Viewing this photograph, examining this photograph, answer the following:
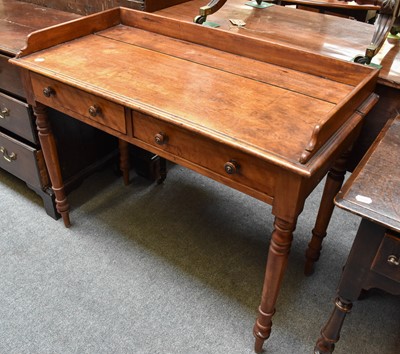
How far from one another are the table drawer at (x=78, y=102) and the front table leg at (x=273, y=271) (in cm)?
55

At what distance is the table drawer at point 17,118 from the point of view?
1630 millimetres

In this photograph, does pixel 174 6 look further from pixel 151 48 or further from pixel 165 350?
pixel 165 350

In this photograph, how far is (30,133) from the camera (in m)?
1.68

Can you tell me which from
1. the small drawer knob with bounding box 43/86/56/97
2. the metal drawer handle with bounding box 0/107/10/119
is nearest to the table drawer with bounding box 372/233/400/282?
the small drawer knob with bounding box 43/86/56/97

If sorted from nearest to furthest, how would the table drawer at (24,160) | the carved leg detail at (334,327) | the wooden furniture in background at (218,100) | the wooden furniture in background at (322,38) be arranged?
1. the wooden furniture in background at (218,100)
2. the carved leg detail at (334,327)
3. the wooden furniture in background at (322,38)
4. the table drawer at (24,160)

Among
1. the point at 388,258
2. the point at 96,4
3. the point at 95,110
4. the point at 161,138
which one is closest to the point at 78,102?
the point at 95,110

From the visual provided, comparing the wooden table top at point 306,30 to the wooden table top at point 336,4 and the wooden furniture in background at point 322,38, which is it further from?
the wooden table top at point 336,4

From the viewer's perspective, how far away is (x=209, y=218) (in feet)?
6.37

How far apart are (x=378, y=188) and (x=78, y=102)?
0.92 m

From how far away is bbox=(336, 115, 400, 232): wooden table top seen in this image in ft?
2.85

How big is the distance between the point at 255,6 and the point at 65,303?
1.50 metres

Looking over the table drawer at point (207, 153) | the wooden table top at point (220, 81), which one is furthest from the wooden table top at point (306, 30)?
the table drawer at point (207, 153)

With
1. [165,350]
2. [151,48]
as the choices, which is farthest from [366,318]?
[151,48]

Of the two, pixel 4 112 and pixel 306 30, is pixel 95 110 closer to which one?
pixel 4 112
